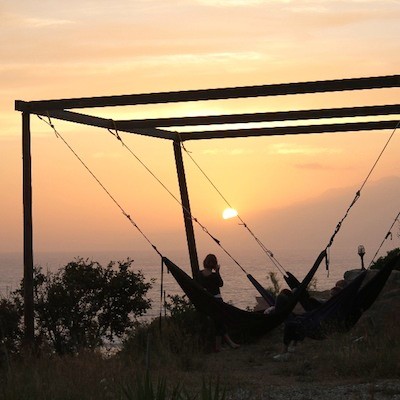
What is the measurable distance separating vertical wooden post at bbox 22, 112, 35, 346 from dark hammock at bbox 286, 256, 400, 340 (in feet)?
9.92

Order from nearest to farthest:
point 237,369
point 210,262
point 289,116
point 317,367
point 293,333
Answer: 1. point 317,367
2. point 237,369
3. point 293,333
4. point 289,116
5. point 210,262

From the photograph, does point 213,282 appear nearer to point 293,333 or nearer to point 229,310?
A: point 229,310

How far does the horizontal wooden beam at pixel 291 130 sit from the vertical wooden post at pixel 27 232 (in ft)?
10.0

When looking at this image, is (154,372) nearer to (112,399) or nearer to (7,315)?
Result: (112,399)

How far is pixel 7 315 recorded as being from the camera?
1393 cm

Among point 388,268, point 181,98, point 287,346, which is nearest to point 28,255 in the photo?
point 181,98

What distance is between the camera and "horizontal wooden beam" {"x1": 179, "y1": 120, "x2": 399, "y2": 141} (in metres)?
12.0

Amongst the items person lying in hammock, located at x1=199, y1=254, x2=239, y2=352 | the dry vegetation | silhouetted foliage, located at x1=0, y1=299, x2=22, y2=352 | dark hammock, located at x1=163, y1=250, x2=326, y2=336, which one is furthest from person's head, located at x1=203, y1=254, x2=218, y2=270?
silhouetted foliage, located at x1=0, y1=299, x2=22, y2=352

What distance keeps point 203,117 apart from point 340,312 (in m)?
2.81

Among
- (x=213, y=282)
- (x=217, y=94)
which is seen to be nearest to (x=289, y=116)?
(x=217, y=94)

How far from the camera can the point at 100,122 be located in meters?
11.5

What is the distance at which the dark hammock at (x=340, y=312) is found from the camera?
10.9m

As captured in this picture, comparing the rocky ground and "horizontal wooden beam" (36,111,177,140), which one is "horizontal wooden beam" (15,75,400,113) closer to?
"horizontal wooden beam" (36,111,177,140)

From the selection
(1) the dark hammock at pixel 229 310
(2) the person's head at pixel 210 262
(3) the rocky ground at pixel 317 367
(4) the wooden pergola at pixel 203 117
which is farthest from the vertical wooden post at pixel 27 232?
(2) the person's head at pixel 210 262
